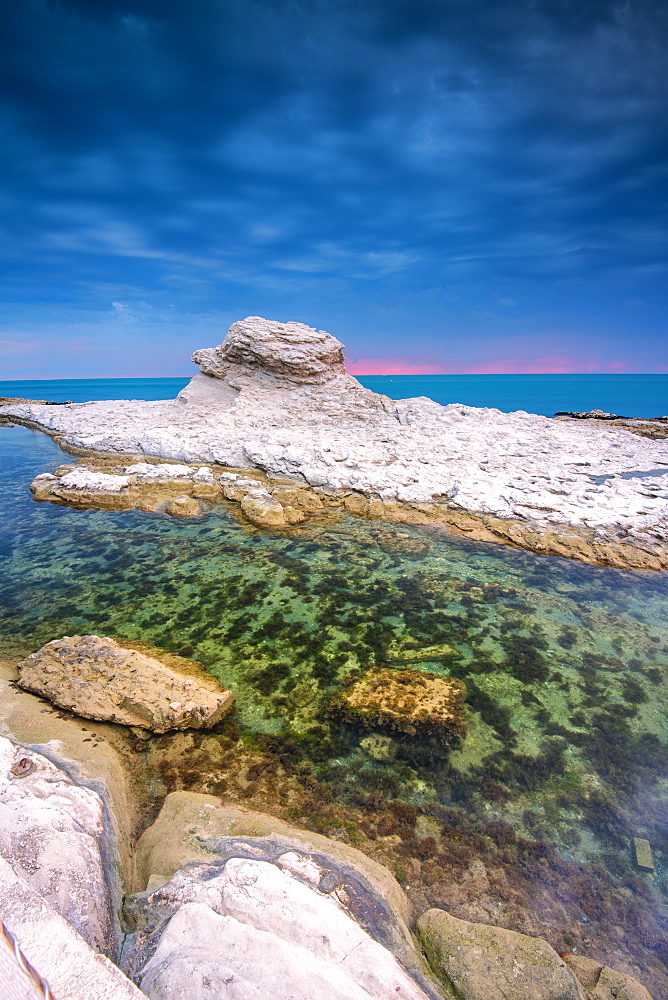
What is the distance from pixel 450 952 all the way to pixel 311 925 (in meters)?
Result: 1.10

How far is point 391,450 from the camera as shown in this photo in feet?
52.5

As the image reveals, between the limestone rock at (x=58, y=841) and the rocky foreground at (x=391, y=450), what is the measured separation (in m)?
8.11

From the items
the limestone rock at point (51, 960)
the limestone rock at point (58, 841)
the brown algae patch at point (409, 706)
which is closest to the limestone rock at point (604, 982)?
the brown algae patch at point (409, 706)

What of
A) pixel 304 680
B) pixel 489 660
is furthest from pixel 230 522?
pixel 489 660

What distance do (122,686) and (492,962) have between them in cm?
457

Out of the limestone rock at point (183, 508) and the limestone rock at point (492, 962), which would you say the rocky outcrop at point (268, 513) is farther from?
the limestone rock at point (492, 962)

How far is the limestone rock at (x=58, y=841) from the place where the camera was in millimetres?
2738

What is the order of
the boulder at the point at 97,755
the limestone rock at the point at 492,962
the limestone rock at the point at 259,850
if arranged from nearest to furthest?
the limestone rock at the point at 492,962, the limestone rock at the point at 259,850, the boulder at the point at 97,755

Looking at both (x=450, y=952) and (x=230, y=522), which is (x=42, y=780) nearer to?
(x=450, y=952)

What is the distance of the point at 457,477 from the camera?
1362 centimetres

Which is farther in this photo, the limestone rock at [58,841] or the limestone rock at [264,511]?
the limestone rock at [264,511]

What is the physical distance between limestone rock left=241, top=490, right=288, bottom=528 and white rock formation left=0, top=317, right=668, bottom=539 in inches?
89.2

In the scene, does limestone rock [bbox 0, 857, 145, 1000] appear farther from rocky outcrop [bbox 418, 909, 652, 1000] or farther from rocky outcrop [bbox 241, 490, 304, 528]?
rocky outcrop [bbox 241, 490, 304, 528]

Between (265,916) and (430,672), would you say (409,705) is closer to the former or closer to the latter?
(430,672)
